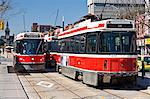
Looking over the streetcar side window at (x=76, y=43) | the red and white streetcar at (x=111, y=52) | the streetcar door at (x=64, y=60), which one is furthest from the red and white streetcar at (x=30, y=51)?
the red and white streetcar at (x=111, y=52)

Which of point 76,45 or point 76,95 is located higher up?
point 76,45

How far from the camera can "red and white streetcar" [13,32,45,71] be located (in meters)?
31.2

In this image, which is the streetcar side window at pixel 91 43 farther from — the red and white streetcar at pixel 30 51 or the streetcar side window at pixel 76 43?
the red and white streetcar at pixel 30 51

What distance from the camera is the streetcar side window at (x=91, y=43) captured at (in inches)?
773

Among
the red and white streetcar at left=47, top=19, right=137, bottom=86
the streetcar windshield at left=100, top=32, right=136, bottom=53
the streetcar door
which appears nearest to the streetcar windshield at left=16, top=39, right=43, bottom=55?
the streetcar door

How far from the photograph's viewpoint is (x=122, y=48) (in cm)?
1930

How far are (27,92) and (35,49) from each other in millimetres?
13188

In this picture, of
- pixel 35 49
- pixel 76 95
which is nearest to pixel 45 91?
pixel 76 95

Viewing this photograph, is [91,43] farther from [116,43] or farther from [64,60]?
[64,60]

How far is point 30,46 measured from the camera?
31.5m

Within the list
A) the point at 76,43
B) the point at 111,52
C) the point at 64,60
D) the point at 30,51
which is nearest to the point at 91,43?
the point at 111,52

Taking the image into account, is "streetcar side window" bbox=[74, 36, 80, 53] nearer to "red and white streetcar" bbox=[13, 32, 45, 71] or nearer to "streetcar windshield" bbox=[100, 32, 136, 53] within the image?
"streetcar windshield" bbox=[100, 32, 136, 53]

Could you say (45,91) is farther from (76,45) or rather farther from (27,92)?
(76,45)

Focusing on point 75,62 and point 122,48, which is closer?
point 122,48
